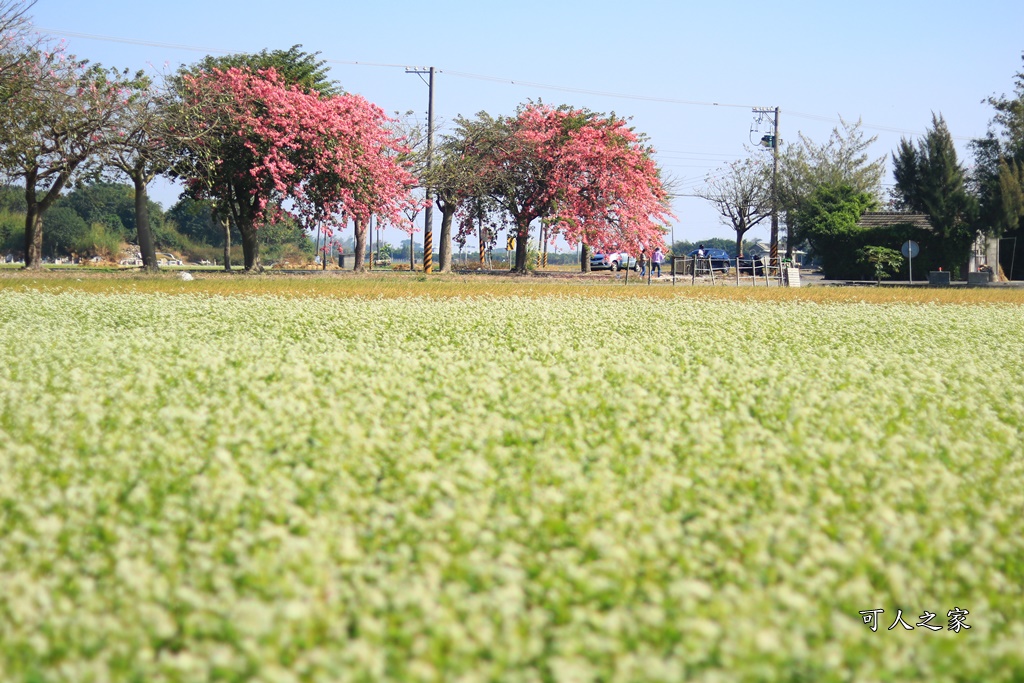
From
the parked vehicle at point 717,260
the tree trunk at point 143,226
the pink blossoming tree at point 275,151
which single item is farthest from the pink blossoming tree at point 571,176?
the tree trunk at point 143,226

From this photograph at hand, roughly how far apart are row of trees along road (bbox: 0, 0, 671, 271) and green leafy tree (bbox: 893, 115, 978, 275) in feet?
39.0

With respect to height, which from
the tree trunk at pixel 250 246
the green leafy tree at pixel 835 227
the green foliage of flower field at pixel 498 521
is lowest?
the green foliage of flower field at pixel 498 521

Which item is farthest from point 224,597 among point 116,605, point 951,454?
point 951,454

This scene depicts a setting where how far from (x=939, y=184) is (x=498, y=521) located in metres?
46.1

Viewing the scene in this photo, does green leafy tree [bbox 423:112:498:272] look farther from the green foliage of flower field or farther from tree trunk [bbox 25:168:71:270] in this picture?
the green foliage of flower field

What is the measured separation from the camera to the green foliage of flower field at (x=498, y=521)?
3.41 metres

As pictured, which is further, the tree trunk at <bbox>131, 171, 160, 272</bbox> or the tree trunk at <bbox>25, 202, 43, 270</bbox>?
the tree trunk at <bbox>131, 171, 160, 272</bbox>

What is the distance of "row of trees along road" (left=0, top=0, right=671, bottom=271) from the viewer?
98.2 feet

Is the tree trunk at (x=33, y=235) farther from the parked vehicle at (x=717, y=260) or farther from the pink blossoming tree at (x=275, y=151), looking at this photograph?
the parked vehicle at (x=717, y=260)

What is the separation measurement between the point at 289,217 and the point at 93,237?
207ft

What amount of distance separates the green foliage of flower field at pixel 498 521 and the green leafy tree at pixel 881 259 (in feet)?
134

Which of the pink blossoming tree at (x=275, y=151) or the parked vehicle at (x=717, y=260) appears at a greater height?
the pink blossoming tree at (x=275, y=151)

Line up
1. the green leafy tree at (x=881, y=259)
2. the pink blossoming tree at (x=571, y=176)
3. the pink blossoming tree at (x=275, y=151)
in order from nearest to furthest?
the pink blossoming tree at (x=275, y=151) < the pink blossoming tree at (x=571, y=176) < the green leafy tree at (x=881, y=259)

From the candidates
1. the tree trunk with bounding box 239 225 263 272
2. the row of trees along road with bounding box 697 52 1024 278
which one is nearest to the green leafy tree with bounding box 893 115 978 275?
the row of trees along road with bounding box 697 52 1024 278
